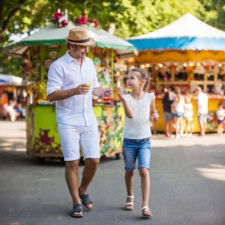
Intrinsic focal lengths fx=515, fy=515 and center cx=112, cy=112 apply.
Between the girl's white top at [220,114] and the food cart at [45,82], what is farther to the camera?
the girl's white top at [220,114]

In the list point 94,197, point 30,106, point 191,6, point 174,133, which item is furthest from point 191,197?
A: point 191,6

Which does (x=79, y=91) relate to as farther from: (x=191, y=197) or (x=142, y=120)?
(x=191, y=197)

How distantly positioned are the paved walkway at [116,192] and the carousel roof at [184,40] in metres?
6.40

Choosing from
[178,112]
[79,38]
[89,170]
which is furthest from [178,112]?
[79,38]

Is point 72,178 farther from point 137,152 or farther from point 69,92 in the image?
point 69,92

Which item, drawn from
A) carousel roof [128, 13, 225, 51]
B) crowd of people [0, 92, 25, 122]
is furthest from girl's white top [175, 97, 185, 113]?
crowd of people [0, 92, 25, 122]

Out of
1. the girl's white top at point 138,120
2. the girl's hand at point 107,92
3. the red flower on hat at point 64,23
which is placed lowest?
the girl's white top at point 138,120

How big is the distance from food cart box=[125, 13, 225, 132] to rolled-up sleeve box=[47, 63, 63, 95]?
12.0m

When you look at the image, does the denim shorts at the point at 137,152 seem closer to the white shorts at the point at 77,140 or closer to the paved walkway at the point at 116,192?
the white shorts at the point at 77,140

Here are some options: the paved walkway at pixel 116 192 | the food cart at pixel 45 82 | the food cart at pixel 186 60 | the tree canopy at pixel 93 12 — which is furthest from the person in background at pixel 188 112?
the food cart at pixel 45 82

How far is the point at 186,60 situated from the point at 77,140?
14021mm

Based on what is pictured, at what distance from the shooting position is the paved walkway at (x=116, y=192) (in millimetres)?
5535

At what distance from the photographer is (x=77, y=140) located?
581 cm

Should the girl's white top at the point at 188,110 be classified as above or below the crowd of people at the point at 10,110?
above
